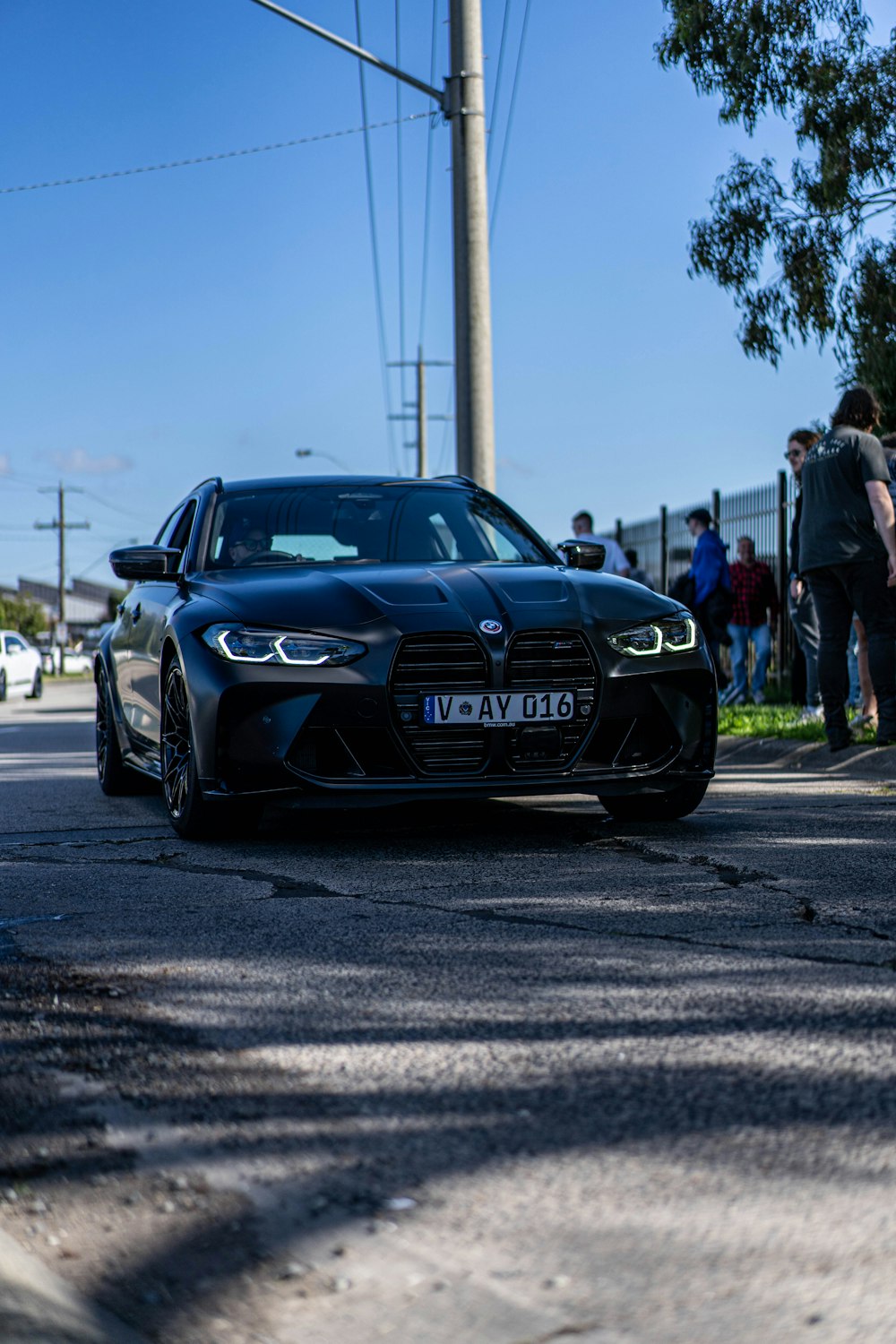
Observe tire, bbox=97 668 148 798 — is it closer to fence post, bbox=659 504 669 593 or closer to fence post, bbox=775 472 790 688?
fence post, bbox=775 472 790 688

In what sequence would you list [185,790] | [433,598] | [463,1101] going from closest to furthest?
[463,1101] → [433,598] → [185,790]

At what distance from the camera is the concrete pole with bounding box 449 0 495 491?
14258 mm

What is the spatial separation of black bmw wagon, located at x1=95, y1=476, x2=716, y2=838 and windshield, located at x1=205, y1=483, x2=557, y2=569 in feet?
0.85

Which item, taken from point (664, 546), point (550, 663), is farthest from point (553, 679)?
point (664, 546)

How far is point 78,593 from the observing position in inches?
6161

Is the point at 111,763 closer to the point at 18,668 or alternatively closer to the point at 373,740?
the point at 373,740

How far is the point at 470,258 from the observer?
14.3 metres

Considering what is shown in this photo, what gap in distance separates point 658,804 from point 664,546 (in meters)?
14.9

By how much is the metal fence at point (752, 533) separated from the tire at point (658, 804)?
8.31 meters

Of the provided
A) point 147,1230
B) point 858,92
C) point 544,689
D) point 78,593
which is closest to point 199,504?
point 544,689

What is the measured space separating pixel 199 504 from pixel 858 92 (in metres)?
11.0

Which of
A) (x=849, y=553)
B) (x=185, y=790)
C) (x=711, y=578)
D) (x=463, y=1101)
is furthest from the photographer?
(x=711, y=578)

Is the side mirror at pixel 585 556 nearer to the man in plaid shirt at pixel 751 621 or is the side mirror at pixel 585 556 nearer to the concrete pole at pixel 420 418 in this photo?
the man in plaid shirt at pixel 751 621

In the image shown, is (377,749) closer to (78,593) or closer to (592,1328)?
(592,1328)
